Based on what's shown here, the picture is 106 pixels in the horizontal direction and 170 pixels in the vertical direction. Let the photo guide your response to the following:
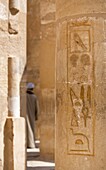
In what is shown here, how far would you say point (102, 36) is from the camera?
4898mm

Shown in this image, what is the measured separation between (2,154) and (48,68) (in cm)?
405

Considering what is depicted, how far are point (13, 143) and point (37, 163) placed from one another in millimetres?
2809

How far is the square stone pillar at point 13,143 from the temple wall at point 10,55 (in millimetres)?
50

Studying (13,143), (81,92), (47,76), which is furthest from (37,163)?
(81,92)

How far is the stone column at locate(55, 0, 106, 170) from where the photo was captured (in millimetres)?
4887

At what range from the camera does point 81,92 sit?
16.2 ft

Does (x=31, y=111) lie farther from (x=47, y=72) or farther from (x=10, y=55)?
(x=10, y=55)

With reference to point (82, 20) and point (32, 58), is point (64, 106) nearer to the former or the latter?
point (82, 20)

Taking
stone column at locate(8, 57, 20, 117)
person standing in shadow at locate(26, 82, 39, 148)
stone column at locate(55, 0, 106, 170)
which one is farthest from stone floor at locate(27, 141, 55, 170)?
stone column at locate(55, 0, 106, 170)

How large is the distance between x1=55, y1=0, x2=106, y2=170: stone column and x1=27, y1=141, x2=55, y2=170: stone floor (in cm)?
320

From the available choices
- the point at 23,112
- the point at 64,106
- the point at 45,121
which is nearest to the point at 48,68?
the point at 45,121

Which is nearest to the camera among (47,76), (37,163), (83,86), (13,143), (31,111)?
(83,86)

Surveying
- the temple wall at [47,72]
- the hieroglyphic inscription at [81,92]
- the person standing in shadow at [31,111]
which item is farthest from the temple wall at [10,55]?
the person standing in shadow at [31,111]

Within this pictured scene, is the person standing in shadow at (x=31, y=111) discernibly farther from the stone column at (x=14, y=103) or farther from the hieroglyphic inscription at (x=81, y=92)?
the hieroglyphic inscription at (x=81, y=92)
